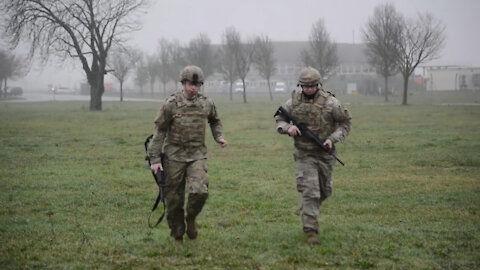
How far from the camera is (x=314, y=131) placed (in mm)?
6766

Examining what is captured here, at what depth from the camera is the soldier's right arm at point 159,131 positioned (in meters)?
6.46

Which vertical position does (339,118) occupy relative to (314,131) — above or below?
above

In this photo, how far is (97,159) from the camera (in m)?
14.9

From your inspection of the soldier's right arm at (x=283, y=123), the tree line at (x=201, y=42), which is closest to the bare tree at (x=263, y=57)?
the tree line at (x=201, y=42)

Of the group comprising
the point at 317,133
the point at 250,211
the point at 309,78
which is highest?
the point at 309,78

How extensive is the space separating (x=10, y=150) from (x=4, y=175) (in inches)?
196

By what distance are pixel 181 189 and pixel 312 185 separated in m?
1.57

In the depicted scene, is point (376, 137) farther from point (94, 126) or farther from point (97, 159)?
point (94, 126)

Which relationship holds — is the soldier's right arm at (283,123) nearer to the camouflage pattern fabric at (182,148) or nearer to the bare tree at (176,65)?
the camouflage pattern fabric at (182,148)

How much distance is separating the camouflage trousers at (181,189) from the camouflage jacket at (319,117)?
1146mm

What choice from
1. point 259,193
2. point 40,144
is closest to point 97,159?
point 40,144

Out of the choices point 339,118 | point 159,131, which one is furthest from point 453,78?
point 159,131

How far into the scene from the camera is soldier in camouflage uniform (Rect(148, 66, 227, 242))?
6434 millimetres

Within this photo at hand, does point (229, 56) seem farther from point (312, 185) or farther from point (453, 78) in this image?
point (312, 185)
